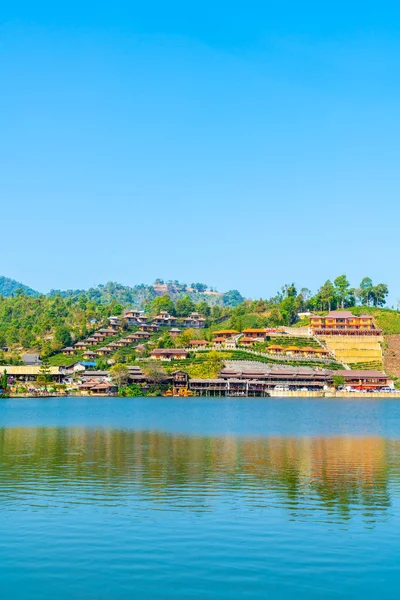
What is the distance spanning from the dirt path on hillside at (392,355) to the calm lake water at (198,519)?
83.8m

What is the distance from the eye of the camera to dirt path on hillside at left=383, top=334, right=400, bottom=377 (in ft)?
409

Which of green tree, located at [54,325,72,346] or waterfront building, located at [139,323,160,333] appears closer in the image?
green tree, located at [54,325,72,346]

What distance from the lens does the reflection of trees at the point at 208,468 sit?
83.5 feet

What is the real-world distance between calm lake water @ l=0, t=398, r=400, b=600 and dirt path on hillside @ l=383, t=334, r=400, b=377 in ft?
275

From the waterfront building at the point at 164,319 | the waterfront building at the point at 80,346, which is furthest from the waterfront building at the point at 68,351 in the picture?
the waterfront building at the point at 164,319

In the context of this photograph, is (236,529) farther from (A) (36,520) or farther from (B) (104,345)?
(B) (104,345)

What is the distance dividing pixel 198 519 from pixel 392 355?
372 feet

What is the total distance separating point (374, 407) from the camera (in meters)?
89.1

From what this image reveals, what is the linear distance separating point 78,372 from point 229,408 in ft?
163

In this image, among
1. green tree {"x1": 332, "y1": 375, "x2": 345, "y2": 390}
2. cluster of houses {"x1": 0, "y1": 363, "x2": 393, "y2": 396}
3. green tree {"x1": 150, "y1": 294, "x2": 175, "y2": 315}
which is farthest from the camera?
green tree {"x1": 150, "y1": 294, "x2": 175, "y2": 315}

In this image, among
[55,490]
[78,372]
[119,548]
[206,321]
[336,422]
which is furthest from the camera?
[206,321]

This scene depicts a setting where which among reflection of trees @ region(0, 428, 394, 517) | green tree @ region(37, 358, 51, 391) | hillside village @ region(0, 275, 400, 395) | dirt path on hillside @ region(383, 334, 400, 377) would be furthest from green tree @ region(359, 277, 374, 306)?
reflection of trees @ region(0, 428, 394, 517)

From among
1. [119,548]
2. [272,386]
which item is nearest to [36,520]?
[119,548]

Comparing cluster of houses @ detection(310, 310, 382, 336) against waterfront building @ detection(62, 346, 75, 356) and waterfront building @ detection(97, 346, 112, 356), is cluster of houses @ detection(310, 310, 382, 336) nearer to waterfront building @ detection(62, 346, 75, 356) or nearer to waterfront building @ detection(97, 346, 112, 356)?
waterfront building @ detection(97, 346, 112, 356)
